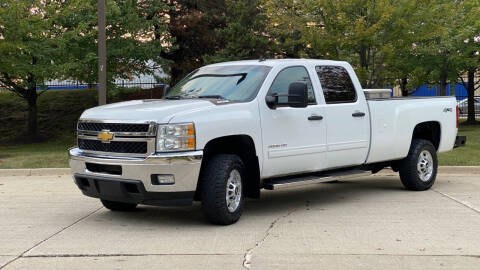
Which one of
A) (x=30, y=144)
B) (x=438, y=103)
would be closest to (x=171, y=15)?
(x=30, y=144)

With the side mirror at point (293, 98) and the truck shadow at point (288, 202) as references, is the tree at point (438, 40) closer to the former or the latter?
the truck shadow at point (288, 202)

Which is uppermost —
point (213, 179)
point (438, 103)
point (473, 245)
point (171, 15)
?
point (171, 15)

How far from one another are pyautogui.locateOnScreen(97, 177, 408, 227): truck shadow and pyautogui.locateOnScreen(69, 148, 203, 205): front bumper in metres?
0.64

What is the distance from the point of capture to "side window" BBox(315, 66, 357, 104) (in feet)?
29.1

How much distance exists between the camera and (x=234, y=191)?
7422 millimetres

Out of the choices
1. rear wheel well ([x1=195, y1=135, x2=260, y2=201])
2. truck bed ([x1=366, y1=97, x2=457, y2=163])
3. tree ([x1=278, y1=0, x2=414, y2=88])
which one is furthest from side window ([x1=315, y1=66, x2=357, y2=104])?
tree ([x1=278, y1=0, x2=414, y2=88])

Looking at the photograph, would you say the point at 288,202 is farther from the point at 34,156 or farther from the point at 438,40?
the point at 438,40

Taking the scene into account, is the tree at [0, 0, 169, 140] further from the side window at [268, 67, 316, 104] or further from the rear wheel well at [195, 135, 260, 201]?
the rear wheel well at [195, 135, 260, 201]

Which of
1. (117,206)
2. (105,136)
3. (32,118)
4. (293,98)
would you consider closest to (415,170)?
(293,98)

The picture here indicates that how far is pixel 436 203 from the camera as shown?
352 inches

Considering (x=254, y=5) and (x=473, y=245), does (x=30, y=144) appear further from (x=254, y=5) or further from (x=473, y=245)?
(x=473, y=245)

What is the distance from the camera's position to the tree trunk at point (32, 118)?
21.8 metres

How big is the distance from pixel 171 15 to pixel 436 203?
1952 cm

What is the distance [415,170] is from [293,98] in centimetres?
332
